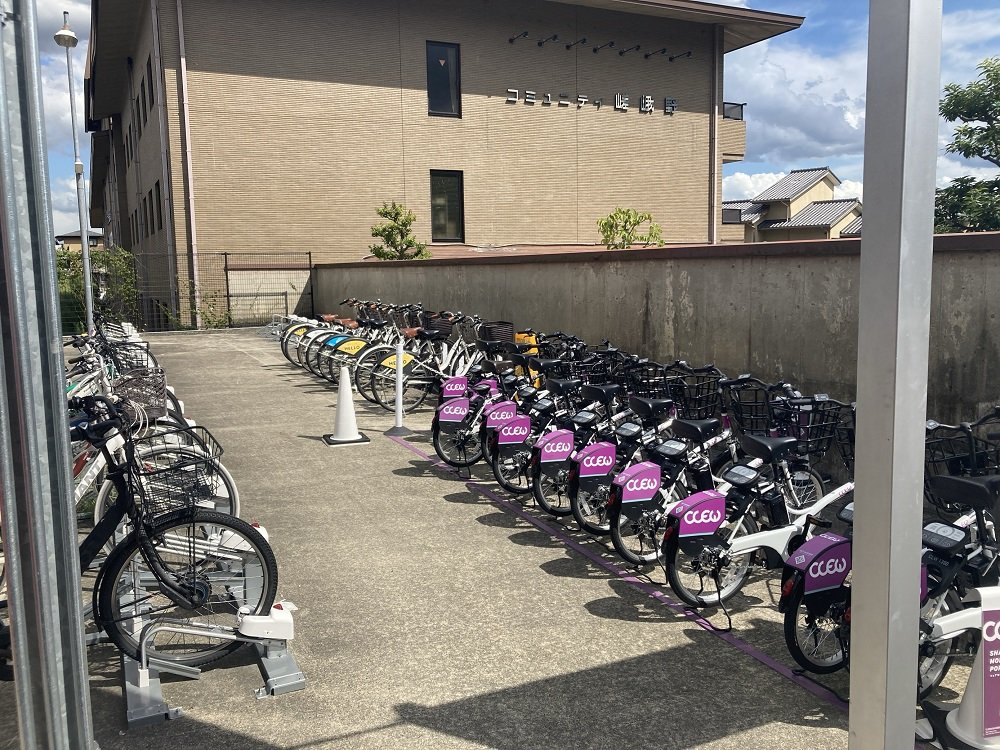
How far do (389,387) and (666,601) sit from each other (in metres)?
6.85

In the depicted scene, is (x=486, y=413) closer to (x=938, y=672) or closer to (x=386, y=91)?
(x=938, y=672)

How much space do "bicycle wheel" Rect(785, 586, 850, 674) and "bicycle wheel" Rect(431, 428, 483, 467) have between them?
151 inches

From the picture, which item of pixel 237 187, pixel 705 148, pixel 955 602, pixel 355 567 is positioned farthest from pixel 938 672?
pixel 705 148

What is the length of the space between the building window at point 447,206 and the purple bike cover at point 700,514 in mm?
22735

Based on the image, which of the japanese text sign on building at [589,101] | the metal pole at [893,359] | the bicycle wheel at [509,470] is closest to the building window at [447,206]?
the japanese text sign on building at [589,101]

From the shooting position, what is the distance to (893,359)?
8.13ft

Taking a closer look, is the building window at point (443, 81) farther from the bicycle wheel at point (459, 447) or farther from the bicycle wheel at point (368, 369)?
the bicycle wheel at point (459, 447)

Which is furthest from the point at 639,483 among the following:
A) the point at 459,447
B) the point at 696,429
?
the point at 459,447

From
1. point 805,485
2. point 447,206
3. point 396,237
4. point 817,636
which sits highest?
point 447,206

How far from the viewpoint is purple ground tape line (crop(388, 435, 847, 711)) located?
12.7 ft

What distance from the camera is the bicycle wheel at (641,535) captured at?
505 centimetres

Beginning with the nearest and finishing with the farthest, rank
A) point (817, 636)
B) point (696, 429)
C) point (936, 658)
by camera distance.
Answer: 1. point (936, 658)
2. point (817, 636)
3. point (696, 429)

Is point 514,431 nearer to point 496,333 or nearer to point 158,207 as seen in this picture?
point 496,333

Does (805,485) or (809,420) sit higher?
(809,420)
